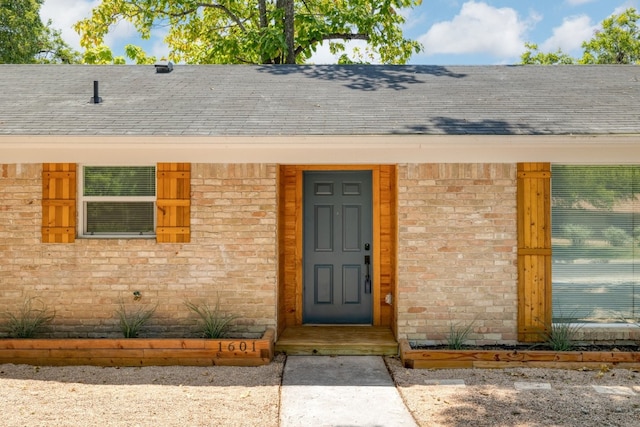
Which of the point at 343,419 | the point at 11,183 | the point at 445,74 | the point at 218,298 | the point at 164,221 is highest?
the point at 445,74

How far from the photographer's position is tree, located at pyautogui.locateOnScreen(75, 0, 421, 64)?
16.1 meters

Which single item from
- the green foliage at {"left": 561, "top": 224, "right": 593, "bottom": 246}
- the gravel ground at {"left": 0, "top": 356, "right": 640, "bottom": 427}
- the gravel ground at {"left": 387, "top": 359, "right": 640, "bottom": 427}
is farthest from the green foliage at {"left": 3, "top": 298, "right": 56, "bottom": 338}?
the green foliage at {"left": 561, "top": 224, "right": 593, "bottom": 246}

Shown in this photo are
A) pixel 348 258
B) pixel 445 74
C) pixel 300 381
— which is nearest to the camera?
pixel 300 381

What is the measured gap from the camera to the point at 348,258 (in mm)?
8273

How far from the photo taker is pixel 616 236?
23.7 ft

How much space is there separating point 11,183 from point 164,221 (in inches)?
79.7

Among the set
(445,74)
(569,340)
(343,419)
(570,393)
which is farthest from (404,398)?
(445,74)

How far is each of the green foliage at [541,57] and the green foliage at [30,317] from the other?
2538cm

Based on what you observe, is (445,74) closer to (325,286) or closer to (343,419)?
(325,286)

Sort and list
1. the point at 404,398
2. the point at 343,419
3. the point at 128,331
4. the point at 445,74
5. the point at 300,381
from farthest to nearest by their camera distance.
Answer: the point at 445,74 → the point at 128,331 → the point at 300,381 → the point at 404,398 → the point at 343,419

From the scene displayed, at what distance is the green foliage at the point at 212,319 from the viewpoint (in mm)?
6984

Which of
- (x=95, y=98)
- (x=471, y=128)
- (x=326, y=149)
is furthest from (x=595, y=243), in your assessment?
(x=95, y=98)

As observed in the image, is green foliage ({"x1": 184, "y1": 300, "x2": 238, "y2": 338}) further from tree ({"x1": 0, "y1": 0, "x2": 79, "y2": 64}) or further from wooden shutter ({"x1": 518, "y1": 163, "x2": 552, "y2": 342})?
tree ({"x1": 0, "y1": 0, "x2": 79, "y2": 64})

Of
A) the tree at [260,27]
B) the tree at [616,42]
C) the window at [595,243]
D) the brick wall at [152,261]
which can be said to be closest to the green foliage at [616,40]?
the tree at [616,42]
